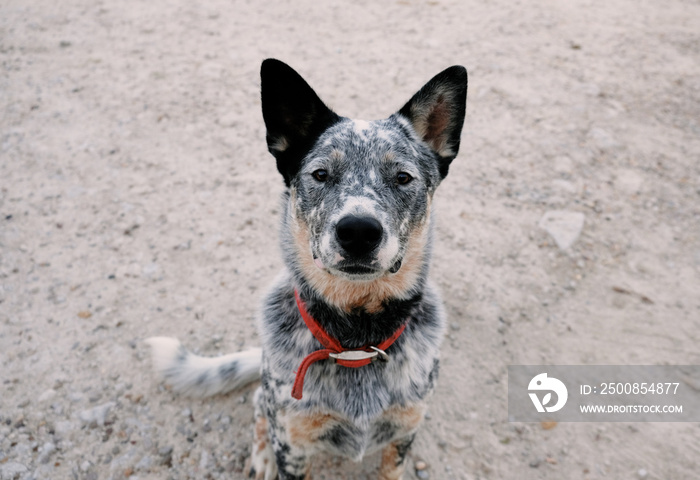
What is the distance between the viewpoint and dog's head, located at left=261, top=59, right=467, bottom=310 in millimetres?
1980

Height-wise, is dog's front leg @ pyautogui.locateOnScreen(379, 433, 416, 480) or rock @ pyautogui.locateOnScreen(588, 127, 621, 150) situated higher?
rock @ pyautogui.locateOnScreen(588, 127, 621, 150)

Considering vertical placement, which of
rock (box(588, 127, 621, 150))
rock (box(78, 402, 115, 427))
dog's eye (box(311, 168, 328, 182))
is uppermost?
dog's eye (box(311, 168, 328, 182))

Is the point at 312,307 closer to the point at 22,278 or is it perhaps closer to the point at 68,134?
the point at 22,278

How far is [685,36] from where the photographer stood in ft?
21.8

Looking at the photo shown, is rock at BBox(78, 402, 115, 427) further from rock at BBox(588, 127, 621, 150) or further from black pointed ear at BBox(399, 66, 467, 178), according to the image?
rock at BBox(588, 127, 621, 150)

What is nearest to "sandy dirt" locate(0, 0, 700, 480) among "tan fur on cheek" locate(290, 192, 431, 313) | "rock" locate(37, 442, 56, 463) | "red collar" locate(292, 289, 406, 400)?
"rock" locate(37, 442, 56, 463)

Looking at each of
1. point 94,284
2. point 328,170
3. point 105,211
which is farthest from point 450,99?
point 105,211

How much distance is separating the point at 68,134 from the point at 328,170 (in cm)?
436

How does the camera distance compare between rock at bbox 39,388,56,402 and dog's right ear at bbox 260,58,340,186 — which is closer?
dog's right ear at bbox 260,58,340,186

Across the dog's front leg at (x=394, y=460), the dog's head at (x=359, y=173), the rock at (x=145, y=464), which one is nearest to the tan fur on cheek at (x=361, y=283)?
the dog's head at (x=359, y=173)

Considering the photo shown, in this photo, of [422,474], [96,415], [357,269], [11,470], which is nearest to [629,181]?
[422,474]

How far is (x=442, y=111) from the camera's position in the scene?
2535 millimetres

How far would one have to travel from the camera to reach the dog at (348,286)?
2.19 meters

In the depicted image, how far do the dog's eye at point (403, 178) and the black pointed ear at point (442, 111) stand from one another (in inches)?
17.1
